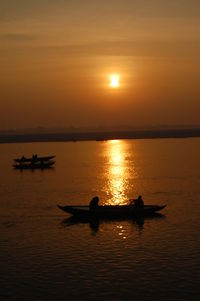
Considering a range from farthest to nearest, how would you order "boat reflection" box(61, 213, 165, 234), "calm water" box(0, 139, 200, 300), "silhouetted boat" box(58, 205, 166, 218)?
"silhouetted boat" box(58, 205, 166, 218), "boat reflection" box(61, 213, 165, 234), "calm water" box(0, 139, 200, 300)

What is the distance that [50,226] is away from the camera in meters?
45.4

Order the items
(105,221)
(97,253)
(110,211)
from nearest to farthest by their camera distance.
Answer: (97,253)
(105,221)
(110,211)

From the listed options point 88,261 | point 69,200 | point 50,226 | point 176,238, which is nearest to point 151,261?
point 88,261

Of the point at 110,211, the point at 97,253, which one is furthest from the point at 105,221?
the point at 97,253

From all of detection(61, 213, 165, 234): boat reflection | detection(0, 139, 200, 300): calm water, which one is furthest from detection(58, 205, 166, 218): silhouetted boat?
detection(0, 139, 200, 300): calm water

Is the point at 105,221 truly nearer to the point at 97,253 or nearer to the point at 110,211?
the point at 110,211

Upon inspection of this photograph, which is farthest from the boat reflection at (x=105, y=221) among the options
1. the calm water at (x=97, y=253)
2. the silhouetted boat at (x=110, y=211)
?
the silhouetted boat at (x=110, y=211)

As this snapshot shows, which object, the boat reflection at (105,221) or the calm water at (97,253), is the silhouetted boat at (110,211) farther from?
the calm water at (97,253)

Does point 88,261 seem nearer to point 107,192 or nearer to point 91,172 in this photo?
point 107,192

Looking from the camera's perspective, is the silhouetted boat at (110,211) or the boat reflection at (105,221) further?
the silhouetted boat at (110,211)

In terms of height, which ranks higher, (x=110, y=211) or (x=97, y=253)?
(x=110, y=211)

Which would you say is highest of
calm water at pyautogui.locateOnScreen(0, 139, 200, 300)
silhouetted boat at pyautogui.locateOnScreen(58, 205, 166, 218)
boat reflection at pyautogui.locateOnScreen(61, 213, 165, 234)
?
silhouetted boat at pyautogui.locateOnScreen(58, 205, 166, 218)

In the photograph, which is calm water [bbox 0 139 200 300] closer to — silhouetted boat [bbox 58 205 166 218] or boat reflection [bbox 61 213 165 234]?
boat reflection [bbox 61 213 165 234]

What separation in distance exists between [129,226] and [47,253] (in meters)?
11.9
